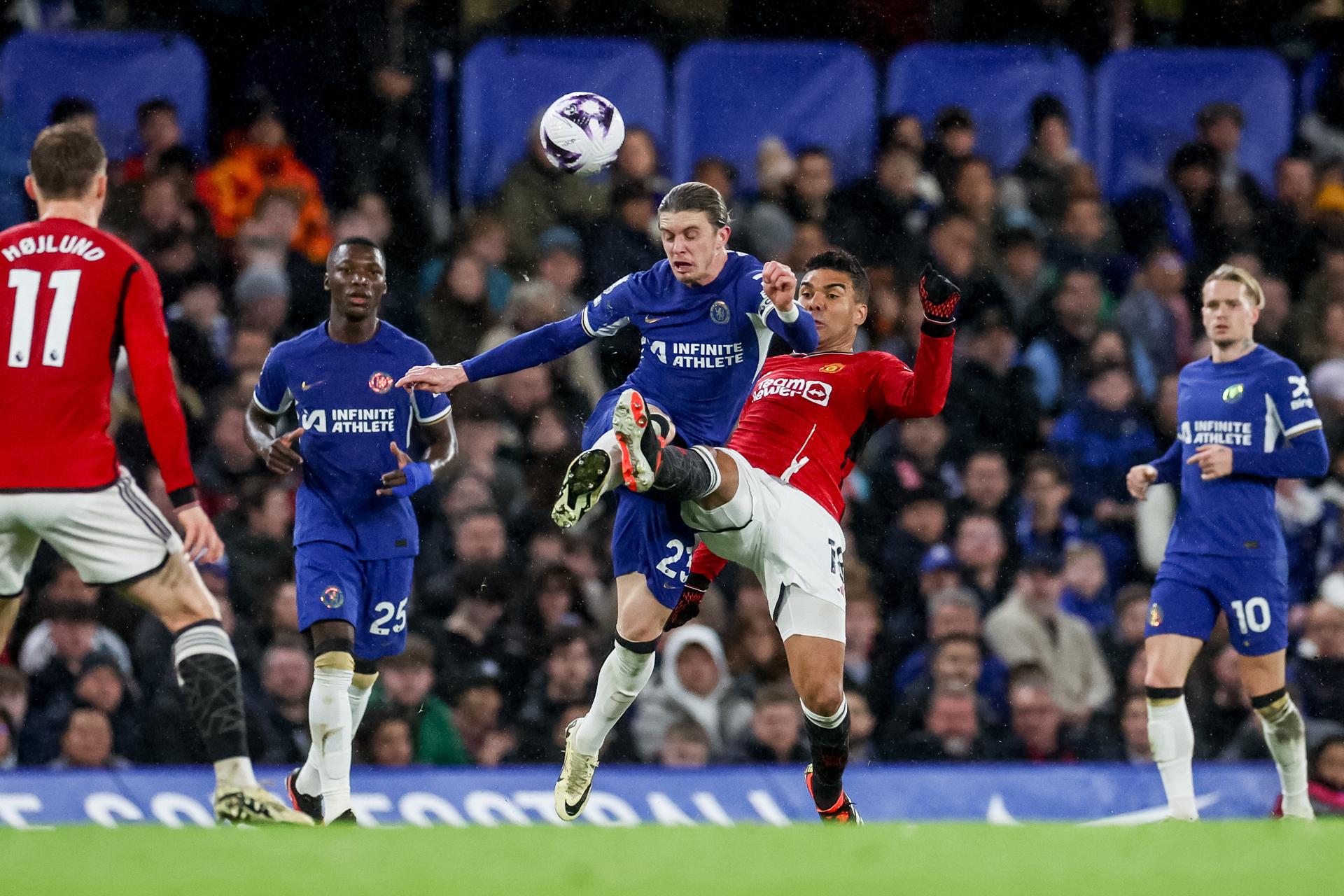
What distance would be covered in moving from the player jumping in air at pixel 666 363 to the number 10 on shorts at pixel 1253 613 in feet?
8.29

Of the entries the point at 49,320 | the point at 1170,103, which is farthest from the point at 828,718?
the point at 1170,103

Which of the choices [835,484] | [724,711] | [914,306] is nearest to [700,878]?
[835,484]

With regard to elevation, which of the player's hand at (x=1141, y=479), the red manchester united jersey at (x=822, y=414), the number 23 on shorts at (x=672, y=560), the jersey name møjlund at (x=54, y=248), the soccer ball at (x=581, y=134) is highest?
the soccer ball at (x=581, y=134)

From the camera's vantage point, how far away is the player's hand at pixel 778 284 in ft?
A: 21.6

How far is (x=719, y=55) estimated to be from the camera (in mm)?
12953

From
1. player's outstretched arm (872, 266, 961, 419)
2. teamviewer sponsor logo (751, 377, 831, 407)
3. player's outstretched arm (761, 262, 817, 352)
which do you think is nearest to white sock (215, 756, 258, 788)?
player's outstretched arm (761, 262, 817, 352)

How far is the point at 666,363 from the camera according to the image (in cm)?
724

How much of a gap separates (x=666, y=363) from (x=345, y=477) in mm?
1500

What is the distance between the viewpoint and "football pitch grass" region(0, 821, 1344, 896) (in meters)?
4.21

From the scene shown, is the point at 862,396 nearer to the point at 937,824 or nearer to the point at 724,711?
the point at 937,824

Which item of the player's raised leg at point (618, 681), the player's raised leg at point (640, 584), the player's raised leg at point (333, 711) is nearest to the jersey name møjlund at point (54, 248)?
the player's raised leg at point (333, 711)

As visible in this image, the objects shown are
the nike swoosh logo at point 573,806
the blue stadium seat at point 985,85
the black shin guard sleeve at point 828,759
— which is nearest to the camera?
the black shin guard sleeve at point 828,759

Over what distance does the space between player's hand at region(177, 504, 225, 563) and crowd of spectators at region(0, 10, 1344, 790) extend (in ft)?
13.0

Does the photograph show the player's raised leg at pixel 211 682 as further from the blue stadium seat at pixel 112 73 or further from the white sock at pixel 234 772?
the blue stadium seat at pixel 112 73
